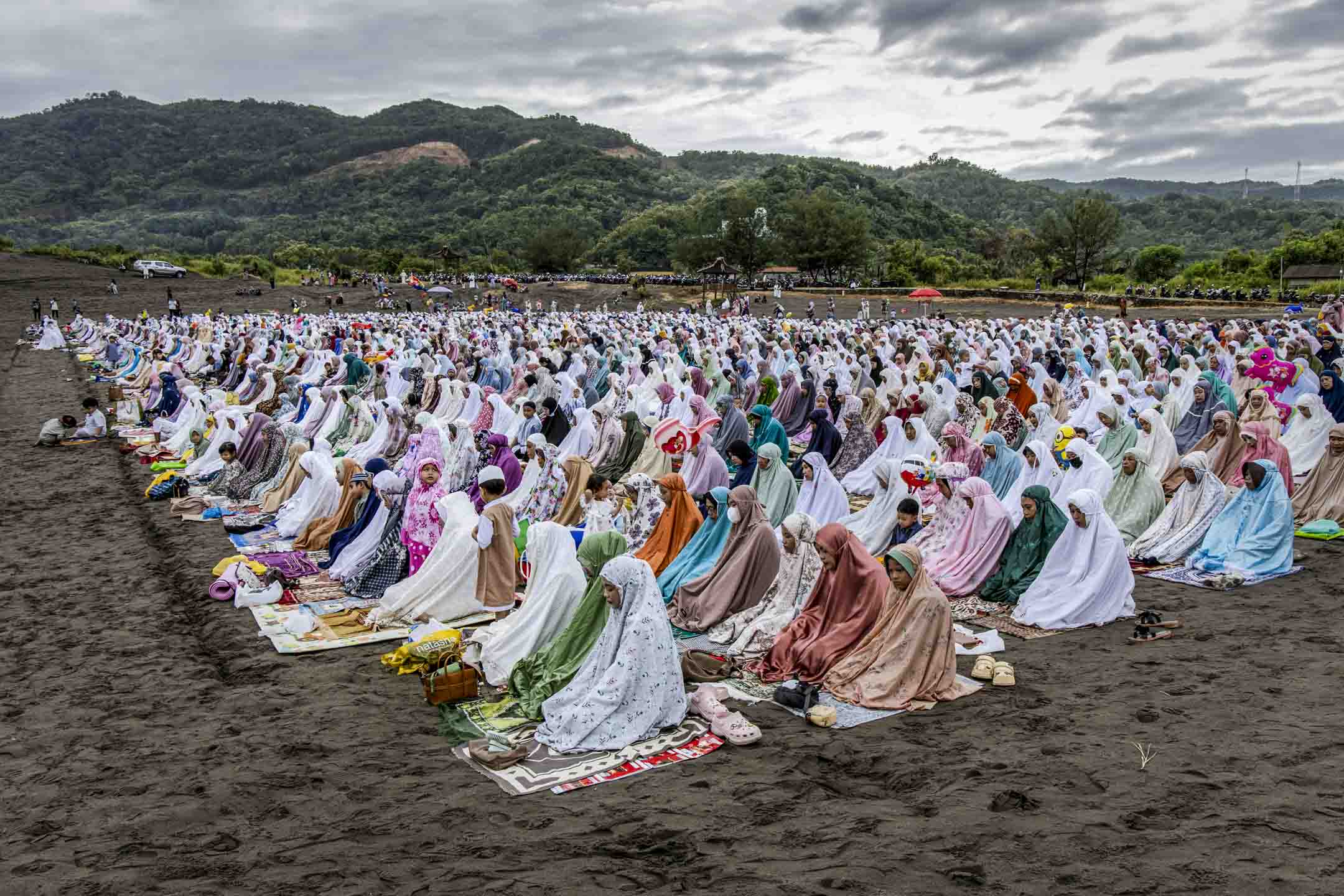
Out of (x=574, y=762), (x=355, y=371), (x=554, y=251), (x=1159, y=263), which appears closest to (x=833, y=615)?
(x=574, y=762)

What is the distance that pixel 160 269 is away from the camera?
46.2m

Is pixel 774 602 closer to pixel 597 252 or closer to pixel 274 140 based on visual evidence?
pixel 597 252

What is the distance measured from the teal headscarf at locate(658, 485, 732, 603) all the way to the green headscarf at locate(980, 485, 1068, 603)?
1890mm

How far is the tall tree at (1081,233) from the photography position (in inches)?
1809

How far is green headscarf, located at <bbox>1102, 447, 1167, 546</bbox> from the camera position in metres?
7.67

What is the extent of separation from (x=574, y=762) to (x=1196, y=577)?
193 inches

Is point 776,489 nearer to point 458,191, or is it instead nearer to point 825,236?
point 825,236

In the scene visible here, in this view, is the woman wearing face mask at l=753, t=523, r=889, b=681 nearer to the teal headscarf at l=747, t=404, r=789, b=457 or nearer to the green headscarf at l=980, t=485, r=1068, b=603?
the green headscarf at l=980, t=485, r=1068, b=603

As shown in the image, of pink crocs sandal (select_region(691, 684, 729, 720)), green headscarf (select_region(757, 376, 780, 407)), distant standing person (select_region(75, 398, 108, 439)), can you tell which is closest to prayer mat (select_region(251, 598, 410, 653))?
pink crocs sandal (select_region(691, 684, 729, 720))

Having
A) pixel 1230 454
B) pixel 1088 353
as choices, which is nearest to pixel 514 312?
pixel 1088 353

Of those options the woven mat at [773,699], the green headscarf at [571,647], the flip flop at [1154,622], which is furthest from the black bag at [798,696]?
the flip flop at [1154,622]

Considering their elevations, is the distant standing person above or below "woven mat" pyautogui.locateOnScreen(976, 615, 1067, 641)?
above

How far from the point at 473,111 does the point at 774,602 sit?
158 m

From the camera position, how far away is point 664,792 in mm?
4199
